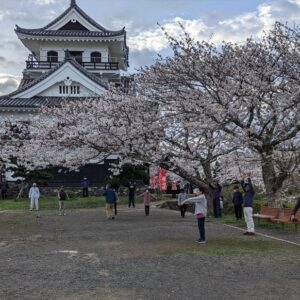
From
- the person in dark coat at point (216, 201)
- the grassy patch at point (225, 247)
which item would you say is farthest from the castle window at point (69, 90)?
the grassy patch at point (225, 247)

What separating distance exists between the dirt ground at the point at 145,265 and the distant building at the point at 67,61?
22.3m

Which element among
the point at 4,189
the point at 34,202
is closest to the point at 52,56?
the point at 4,189

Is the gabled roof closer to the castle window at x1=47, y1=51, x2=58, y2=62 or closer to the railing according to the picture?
the castle window at x1=47, y1=51, x2=58, y2=62

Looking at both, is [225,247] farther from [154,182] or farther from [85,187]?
[154,182]

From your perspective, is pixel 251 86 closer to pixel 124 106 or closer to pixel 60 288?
pixel 124 106

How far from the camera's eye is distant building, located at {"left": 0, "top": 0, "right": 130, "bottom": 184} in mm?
37000

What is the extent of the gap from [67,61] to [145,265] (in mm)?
30067

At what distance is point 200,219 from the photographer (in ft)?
41.9

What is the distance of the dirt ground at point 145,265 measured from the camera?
7.56 m

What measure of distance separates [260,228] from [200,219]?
513 centimetres

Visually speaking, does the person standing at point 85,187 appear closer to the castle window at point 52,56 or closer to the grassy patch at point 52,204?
the grassy patch at point 52,204

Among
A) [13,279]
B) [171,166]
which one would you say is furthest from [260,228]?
[13,279]

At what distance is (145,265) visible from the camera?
31.9ft

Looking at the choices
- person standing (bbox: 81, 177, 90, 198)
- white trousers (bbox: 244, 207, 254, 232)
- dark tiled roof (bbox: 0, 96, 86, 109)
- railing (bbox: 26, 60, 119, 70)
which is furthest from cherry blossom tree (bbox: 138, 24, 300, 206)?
railing (bbox: 26, 60, 119, 70)
